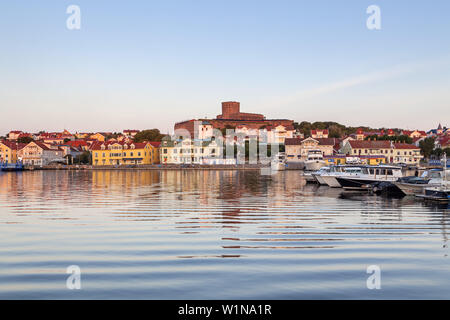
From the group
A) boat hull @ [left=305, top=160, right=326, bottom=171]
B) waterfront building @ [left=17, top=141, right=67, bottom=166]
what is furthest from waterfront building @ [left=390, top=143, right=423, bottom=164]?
waterfront building @ [left=17, top=141, right=67, bottom=166]

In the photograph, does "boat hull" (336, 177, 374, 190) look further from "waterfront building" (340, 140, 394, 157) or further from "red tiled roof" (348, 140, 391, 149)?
"red tiled roof" (348, 140, 391, 149)

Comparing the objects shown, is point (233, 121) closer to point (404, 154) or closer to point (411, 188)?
point (404, 154)

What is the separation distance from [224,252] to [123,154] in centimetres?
9786

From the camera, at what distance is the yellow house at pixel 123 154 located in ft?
350

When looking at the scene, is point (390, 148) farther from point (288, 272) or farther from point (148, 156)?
point (288, 272)

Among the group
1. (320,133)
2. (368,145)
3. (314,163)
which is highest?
(320,133)

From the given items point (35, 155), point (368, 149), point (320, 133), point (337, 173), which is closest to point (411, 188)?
point (337, 173)

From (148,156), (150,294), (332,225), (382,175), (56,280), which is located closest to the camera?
(150,294)

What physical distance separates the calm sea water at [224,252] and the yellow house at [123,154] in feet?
272

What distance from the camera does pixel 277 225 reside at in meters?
18.8

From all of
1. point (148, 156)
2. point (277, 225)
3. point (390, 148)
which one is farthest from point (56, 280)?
point (390, 148)

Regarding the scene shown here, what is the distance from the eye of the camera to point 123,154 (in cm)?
10825

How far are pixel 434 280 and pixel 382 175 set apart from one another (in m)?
28.6
